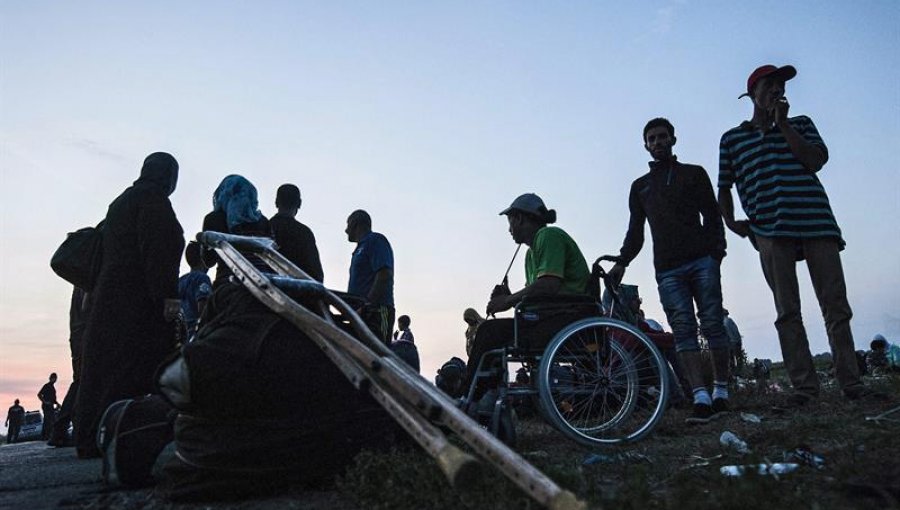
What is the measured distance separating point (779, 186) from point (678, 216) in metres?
0.77

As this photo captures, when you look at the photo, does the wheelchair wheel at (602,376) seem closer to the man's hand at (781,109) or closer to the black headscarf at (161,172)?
the man's hand at (781,109)

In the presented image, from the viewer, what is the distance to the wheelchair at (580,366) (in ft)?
13.1

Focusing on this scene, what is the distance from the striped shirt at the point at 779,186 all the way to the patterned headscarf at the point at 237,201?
3791 mm

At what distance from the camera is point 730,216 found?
5535mm

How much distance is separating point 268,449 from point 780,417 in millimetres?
3895

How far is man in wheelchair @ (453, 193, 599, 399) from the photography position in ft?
13.6

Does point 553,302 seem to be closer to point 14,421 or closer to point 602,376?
point 602,376

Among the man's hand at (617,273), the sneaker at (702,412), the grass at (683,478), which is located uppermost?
the man's hand at (617,273)

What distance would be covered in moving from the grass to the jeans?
1.01 m

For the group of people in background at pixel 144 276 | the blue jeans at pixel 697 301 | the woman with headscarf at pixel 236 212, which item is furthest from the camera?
the blue jeans at pixel 697 301

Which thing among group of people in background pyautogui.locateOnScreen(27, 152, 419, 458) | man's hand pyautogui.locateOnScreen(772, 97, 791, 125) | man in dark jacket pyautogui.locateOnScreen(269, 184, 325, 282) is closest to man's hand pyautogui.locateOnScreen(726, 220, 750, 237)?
man's hand pyautogui.locateOnScreen(772, 97, 791, 125)

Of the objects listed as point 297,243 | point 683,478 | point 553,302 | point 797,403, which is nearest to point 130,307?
point 297,243

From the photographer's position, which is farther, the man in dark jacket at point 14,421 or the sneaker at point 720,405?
the man in dark jacket at point 14,421

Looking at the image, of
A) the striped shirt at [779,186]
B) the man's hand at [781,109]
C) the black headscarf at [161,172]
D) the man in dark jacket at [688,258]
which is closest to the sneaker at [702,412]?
the man in dark jacket at [688,258]
